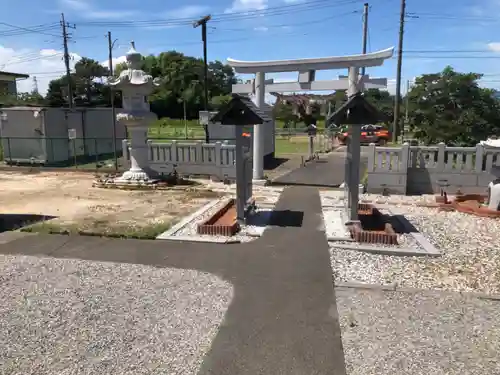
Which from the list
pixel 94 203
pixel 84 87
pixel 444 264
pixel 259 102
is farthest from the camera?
pixel 84 87

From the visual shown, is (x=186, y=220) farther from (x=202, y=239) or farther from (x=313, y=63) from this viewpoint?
(x=313, y=63)

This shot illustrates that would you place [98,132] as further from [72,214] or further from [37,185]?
[72,214]

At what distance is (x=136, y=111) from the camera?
1207cm

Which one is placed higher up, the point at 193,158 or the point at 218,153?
the point at 218,153

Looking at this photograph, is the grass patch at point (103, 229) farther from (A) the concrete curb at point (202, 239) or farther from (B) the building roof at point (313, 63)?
(B) the building roof at point (313, 63)

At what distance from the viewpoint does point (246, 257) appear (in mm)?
5973

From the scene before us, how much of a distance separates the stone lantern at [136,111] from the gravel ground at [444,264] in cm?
777

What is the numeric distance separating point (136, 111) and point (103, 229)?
18.3 ft

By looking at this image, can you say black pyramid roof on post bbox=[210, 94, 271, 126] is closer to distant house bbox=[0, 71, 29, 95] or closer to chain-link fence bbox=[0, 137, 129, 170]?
chain-link fence bbox=[0, 137, 129, 170]

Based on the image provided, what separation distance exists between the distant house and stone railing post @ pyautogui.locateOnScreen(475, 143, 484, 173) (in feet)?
137

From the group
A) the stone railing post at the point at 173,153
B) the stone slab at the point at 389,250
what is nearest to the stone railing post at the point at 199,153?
the stone railing post at the point at 173,153

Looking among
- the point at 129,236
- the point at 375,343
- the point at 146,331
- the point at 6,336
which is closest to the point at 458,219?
the point at 375,343

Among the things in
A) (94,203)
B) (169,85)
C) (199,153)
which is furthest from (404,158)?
(169,85)

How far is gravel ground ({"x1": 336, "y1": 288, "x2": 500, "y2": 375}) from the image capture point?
3.36 metres
